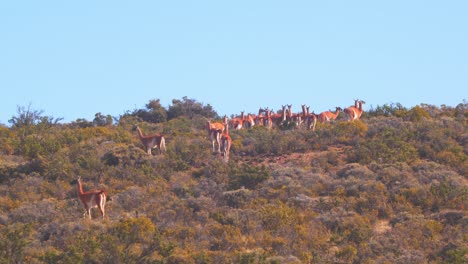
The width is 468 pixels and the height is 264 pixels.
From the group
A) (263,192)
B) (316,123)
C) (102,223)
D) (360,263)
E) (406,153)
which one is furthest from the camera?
(316,123)

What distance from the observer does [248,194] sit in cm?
3133

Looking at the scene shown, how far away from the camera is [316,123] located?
44031mm

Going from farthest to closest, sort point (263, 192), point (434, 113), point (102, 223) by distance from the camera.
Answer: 1. point (434, 113)
2. point (263, 192)
3. point (102, 223)

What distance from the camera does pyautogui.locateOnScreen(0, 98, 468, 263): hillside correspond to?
979 inches

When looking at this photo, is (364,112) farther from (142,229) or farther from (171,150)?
(142,229)

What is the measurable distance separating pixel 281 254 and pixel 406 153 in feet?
42.0

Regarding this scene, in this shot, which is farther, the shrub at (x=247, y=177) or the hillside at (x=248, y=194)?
the shrub at (x=247, y=177)

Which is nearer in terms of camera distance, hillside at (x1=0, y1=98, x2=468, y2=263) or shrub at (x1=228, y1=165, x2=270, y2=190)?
hillside at (x1=0, y1=98, x2=468, y2=263)

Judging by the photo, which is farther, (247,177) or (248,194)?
(247,177)

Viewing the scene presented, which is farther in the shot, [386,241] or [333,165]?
[333,165]

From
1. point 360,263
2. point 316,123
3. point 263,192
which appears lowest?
point 360,263

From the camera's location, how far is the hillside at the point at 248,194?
24.9m

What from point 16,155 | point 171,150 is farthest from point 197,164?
point 16,155

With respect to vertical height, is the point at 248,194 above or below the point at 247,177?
below
